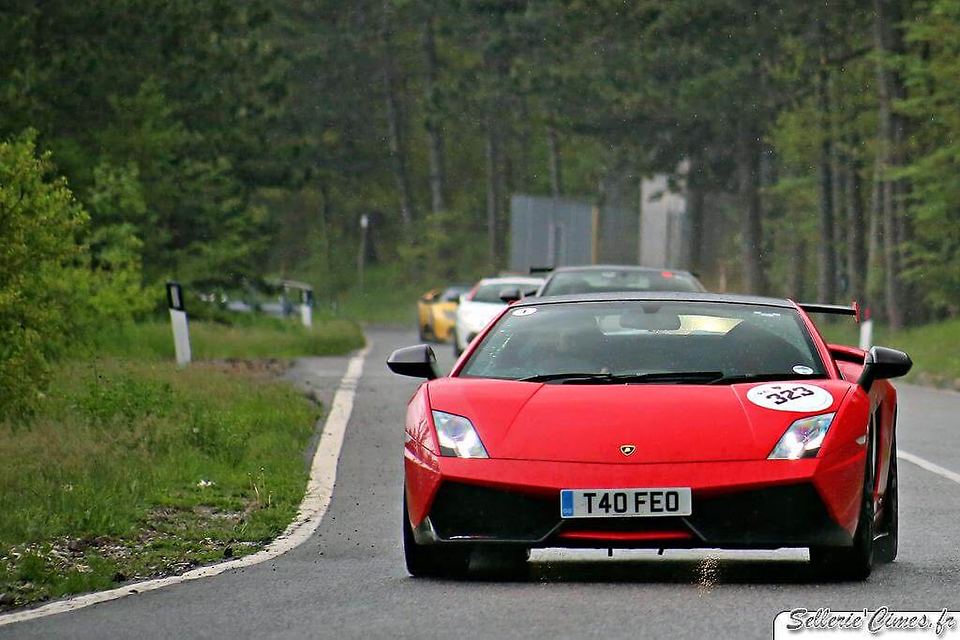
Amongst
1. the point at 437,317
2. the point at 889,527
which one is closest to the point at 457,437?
the point at 889,527

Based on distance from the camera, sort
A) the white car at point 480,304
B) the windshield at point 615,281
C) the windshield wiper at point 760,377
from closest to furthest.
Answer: the windshield wiper at point 760,377 < the windshield at point 615,281 < the white car at point 480,304

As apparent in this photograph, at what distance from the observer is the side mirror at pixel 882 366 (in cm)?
930

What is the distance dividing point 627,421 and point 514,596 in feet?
2.88

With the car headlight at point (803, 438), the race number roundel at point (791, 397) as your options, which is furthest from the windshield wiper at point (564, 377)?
the car headlight at point (803, 438)

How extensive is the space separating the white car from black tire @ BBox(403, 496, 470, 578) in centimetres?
2127

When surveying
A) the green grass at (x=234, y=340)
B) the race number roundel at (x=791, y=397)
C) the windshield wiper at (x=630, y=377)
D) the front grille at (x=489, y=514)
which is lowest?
the green grass at (x=234, y=340)

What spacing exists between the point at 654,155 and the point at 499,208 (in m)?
25.5

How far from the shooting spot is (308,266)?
343ft

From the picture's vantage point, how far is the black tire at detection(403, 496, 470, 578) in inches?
352

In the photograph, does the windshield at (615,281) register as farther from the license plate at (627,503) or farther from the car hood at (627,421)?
the license plate at (627,503)

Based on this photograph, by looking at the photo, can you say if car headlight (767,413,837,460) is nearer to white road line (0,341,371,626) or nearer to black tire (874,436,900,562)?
black tire (874,436,900,562)

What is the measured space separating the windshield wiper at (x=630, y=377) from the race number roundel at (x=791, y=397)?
1.04 ft

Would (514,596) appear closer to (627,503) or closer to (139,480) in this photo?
(627,503)

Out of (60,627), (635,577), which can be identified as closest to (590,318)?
(635,577)
